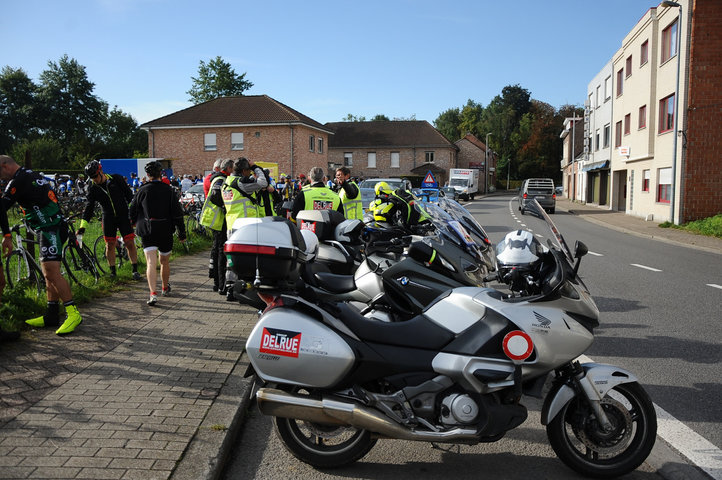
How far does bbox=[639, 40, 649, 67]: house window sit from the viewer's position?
29.1 m

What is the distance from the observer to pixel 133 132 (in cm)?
8306

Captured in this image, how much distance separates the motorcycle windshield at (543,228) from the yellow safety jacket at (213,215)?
4.98 metres

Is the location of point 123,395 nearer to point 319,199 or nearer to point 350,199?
point 319,199

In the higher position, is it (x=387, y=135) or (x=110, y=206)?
(x=387, y=135)

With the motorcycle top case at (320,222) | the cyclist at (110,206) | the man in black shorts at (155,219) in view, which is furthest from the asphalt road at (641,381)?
the cyclist at (110,206)

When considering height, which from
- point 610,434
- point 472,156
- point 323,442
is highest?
point 472,156

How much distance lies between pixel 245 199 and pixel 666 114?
2417 centimetres

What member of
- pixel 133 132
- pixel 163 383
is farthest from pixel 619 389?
pixel 133 132

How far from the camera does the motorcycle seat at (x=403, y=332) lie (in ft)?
10.8

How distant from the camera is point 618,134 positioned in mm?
35094

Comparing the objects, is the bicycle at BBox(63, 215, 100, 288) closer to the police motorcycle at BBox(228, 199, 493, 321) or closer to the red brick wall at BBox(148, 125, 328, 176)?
the police motorcycle at BBox(228, 199, 493, 321)

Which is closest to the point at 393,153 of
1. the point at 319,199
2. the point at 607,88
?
the point at 607,88

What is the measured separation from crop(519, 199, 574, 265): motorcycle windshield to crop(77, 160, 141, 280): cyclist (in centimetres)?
699

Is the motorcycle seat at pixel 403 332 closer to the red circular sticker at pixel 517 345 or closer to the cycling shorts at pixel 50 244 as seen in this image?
the red circular sticker at pixel 517 345
